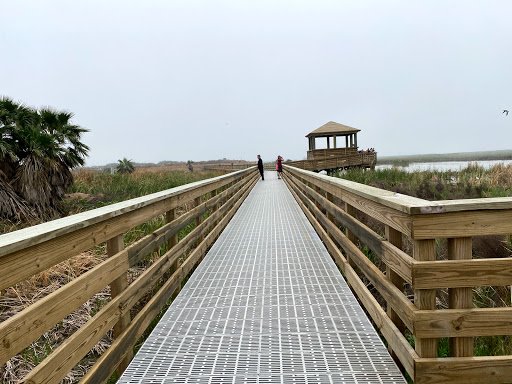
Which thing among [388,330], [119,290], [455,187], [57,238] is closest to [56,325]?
[119,290]

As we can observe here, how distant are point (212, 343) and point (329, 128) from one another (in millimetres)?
31806

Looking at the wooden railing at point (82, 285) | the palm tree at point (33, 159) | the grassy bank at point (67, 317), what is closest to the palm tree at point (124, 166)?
the palm tree at point (33, 159)

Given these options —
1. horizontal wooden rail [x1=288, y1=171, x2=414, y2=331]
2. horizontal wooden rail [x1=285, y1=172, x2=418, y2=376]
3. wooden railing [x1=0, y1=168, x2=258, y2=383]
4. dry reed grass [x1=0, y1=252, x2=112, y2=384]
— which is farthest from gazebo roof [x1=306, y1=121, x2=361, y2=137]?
wooden railing [x1=0, y1=168, x2=258, y2=383]

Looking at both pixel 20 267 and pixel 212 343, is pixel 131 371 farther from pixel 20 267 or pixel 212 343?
pixel 20 267

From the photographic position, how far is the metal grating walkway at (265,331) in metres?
2.46

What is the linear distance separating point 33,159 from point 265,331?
849cm

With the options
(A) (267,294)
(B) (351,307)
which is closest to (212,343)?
(A) (267,294)

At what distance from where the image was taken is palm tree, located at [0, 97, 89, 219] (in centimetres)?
860

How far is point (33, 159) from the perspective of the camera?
898cm

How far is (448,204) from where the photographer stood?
2.10 metres

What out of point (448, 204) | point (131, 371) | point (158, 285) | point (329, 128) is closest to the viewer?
point (448, 204)

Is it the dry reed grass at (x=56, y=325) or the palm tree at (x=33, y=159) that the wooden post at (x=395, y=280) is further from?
the palm tree at (x=33, y=159)

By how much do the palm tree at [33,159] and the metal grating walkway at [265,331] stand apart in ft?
19.6

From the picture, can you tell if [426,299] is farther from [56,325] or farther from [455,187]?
[455,187]
